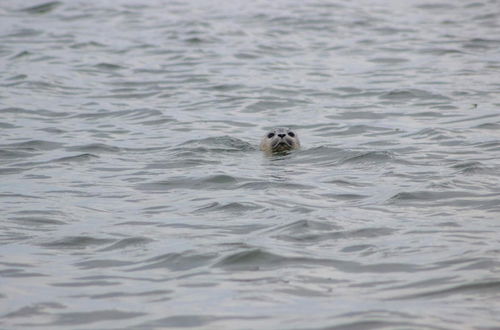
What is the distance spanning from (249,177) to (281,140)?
1.36 metres

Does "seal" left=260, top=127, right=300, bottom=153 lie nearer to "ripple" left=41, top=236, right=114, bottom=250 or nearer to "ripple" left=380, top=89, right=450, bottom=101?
"ripple" left=380, top=89, right=450, bottom=101

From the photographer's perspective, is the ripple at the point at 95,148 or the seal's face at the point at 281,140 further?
the ripple at the point at 95,148

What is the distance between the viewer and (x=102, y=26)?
24.8 metres

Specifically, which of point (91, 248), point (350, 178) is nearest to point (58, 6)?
point (350, 178)

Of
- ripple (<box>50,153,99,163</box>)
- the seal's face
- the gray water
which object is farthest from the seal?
ripple (<box>50,153,99,163</box>)

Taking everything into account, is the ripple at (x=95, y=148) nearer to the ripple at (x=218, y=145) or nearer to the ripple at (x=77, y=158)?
the ripple at (x=77, y=158)

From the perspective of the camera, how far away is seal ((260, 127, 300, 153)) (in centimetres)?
1313

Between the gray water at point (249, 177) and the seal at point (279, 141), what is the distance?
0.15 m

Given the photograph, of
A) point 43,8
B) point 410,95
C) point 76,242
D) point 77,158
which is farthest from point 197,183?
point 43,8

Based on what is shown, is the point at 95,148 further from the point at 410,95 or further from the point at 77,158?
the point at 410,95

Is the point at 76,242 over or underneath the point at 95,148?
over

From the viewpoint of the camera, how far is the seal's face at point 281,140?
13125 millimetres

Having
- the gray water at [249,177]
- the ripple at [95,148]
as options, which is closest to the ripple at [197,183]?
the gray water at [249,177]

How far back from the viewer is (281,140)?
13.1 m
